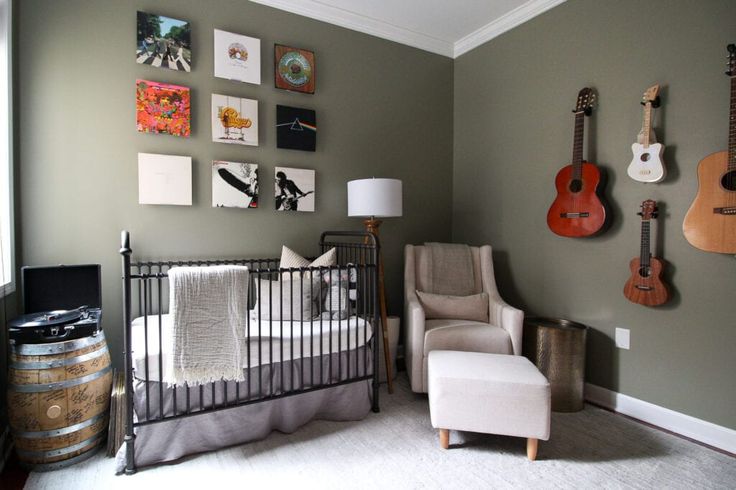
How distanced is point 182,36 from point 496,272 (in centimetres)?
276

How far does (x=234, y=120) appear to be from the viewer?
2.67 meters

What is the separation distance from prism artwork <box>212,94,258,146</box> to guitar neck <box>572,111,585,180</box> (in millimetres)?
2067

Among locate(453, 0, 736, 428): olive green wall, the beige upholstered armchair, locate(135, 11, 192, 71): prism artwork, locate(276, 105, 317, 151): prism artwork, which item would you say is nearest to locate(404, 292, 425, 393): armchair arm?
the beige upholstered armchair

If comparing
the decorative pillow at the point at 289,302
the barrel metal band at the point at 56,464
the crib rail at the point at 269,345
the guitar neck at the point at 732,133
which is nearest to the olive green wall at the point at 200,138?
the crib rail at the point at 269,345

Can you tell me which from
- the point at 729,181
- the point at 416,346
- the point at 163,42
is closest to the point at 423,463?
the point at 416,346

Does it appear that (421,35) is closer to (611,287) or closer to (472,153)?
(472,153)

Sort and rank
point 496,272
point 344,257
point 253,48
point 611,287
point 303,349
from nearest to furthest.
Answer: point 303,349, point 611,287, point 253,48, point 344,257, point 496,272

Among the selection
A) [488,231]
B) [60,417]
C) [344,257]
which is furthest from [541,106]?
[60,417]

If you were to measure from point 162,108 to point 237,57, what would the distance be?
60cm

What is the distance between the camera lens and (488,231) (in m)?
3.34

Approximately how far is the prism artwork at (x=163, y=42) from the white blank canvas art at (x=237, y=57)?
0.58 feet

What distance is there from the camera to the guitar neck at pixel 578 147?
2525mm

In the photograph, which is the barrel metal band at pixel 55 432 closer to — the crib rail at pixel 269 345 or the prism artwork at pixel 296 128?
the crib rail at pixel 269 345

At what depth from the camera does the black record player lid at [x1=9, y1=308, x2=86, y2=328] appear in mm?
1714
